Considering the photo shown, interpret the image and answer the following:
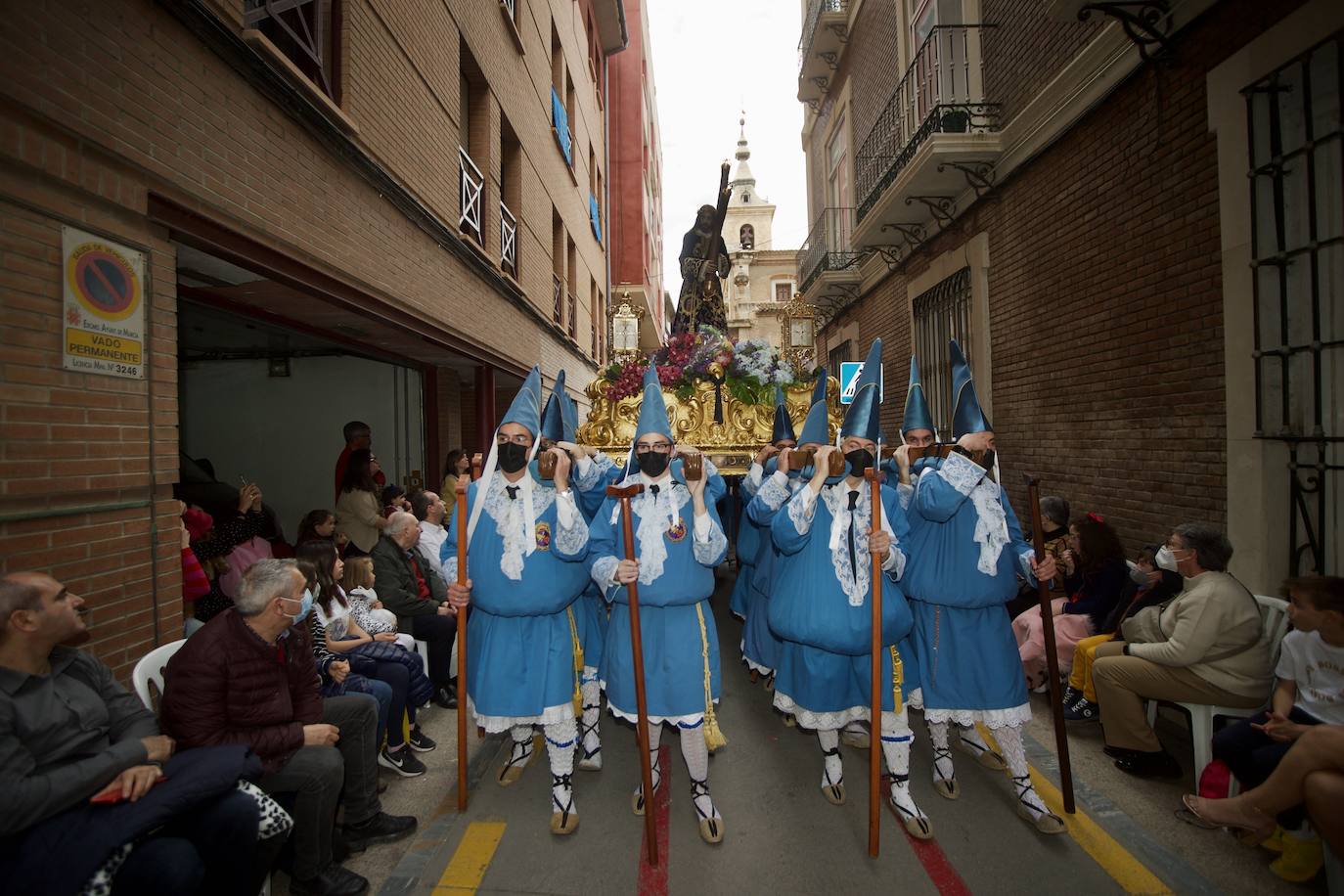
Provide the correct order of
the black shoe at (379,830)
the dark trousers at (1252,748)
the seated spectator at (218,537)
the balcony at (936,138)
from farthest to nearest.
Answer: the balcony at (936,138), the seated spectator at (218,537), the black shoe at (379,830), the dark trousers at (1252,748)

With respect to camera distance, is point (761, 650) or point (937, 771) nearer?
point (937, 771)

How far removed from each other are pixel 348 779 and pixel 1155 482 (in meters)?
5.67

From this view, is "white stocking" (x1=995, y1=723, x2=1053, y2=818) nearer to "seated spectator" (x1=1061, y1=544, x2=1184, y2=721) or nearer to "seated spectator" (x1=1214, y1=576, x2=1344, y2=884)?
"seated spectator" (x1=1214, y1=576, x2=1344, y2=884)

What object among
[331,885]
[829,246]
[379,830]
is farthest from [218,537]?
[829,246]

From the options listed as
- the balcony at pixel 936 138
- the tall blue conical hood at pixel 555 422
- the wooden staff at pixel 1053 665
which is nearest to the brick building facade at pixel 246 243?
the tall blue conical hood at pixel 555 422

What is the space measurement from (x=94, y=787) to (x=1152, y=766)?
4.99 metres

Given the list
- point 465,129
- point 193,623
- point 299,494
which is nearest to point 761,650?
point 193,623

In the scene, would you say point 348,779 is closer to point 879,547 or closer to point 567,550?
point 567,550

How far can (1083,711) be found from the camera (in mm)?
4695

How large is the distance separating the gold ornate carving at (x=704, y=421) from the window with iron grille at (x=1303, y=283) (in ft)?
11.1

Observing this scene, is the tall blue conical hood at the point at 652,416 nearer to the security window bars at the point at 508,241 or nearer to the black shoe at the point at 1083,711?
the black shoe at the point at 1083,711

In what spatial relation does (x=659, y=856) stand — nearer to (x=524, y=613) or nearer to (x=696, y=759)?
(x=696, y=759)

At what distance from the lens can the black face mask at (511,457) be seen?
3.80m

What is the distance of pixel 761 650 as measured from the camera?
17.3ft
